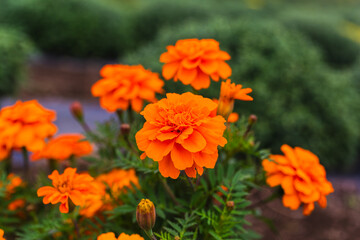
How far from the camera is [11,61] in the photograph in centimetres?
315

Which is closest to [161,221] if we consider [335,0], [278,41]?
[278,41]

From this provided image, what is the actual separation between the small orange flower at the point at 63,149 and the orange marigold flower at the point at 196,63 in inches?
15.3

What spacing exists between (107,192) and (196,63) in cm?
45

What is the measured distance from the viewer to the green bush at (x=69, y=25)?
4.58 meters

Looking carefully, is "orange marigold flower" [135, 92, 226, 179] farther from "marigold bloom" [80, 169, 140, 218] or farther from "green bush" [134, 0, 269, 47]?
"green bush" [134, 0, 269, 47]

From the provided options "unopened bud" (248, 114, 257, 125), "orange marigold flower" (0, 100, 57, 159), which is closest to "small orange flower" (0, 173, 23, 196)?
"orange marigold flower" (0, 100, 57, 159)

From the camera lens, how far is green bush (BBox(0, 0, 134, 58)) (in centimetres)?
458

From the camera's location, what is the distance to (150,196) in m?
0.99

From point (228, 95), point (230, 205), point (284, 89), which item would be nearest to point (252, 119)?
point (228, 95)

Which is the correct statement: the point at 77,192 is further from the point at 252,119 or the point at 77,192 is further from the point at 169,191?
the point at 252,119

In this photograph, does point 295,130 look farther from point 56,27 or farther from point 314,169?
point 56,27

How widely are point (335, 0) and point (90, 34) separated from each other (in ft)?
24.2

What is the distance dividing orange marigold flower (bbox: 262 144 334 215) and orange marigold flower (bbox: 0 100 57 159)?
2.07 ft

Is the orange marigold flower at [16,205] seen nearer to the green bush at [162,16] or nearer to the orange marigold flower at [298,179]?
the orange marigold flower at [298,179]
